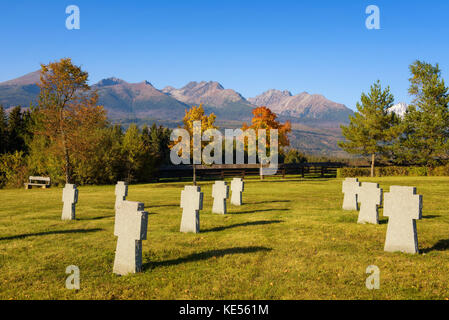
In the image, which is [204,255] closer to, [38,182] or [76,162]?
[76,162]

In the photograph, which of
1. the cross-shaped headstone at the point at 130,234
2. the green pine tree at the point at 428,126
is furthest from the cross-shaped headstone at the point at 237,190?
the green pine tree at the point at 428,126

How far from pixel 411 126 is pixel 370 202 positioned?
43812 millimetres

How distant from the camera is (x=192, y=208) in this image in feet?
36.1

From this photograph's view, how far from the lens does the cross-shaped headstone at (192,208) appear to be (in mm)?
10875

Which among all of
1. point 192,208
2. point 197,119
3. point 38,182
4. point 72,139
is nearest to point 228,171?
point 197,119

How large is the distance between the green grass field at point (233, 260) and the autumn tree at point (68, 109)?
63.8 feet

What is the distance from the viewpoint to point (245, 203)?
18.5 m

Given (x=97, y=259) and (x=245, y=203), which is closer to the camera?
(x=97, y=259)

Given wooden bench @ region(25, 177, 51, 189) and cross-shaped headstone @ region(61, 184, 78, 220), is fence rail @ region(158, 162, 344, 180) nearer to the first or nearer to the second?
wooden bench @ region(25, 177, 51, 189)

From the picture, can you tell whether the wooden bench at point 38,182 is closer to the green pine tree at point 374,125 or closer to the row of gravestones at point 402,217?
the row of gravestones at point 402,217

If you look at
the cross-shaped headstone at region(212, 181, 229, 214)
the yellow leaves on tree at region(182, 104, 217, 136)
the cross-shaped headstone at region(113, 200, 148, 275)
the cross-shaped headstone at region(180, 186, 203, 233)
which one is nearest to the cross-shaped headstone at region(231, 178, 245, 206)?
the cross-shaped headstone at region(212, 181, 229, 214)

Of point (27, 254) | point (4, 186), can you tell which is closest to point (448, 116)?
point (27, 254)

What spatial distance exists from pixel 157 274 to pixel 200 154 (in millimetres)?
33734
